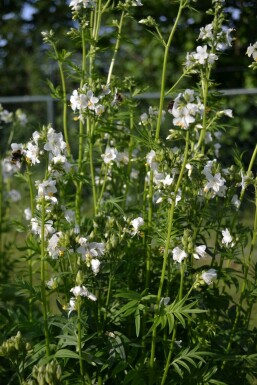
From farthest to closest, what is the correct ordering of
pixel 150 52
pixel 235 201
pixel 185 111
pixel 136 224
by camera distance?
pixel 150 52, pixel 235 201, pixel 136 224, pixel 185 111

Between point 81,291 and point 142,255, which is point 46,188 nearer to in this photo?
point 81,291

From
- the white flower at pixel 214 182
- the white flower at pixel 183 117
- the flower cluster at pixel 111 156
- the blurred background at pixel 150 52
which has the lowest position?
the blurred background at pixel 150 52

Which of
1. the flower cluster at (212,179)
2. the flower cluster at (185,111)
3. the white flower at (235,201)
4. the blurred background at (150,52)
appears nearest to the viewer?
the flower cluster at (185,111)

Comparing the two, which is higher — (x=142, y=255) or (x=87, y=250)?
(x=87, y=250)

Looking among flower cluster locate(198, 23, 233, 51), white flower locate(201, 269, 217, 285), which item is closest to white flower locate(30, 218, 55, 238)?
white flower locate(201, 269, 217, 285)

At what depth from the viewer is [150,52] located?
8688mm

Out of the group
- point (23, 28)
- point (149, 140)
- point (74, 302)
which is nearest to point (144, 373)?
point (74, 302)

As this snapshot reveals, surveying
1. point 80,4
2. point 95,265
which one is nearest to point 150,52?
point 80,4

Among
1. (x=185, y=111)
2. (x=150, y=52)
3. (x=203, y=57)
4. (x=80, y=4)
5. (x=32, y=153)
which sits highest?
(x=80, y=4)

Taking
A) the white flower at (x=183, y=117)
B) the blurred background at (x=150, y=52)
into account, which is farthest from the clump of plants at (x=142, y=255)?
the blurred background at (x=150, y=52)

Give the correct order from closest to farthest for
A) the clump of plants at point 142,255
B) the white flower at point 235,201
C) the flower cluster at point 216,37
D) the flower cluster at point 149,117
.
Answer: the clump of plants at point 142,255, the flower cluster at point 216,37, the white flower at point 235,201, the flower cluster at point 149,117

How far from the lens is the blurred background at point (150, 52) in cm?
776

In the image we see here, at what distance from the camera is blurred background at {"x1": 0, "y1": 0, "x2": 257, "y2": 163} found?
25.5 feet

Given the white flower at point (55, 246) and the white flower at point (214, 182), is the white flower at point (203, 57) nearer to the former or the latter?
the white flower at point (214, 182)
